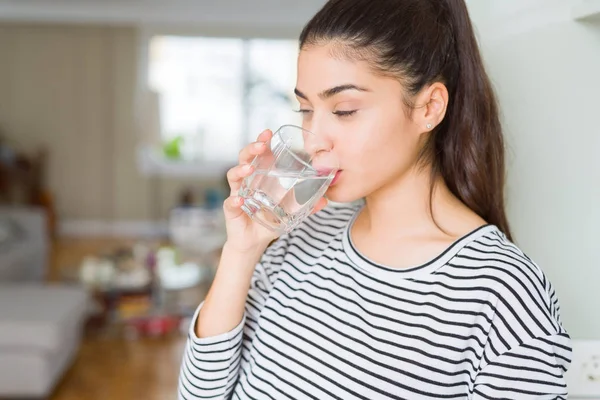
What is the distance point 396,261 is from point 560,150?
336mm

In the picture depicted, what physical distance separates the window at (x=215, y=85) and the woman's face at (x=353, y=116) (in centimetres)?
637

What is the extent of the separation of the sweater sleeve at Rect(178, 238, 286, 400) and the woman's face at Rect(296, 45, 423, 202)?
285 mm

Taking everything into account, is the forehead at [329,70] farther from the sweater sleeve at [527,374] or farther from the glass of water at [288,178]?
the sweater sleeve at [527,374]

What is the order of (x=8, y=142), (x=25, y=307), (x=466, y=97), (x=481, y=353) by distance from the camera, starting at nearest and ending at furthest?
(x=481, y=353) < (x=466, y=97) < (x=25, y=307) < (x=8, y=142)

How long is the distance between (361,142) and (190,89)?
6631 mm

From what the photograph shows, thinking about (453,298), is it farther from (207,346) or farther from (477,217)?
(207,346)

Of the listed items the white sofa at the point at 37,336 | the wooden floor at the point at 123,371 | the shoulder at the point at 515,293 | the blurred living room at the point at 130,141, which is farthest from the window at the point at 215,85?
the shoulder at the point at 515,293

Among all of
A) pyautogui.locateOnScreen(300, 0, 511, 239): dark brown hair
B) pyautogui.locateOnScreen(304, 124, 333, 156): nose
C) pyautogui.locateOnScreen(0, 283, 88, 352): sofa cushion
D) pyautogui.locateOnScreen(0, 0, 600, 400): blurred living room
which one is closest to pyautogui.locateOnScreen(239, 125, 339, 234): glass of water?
pyautogui.locateOnScreen(304, 124, 333, 156): nose

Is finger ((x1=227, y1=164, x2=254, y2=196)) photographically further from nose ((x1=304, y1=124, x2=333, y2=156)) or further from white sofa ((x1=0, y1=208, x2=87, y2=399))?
white sofa ((x1=0, y1=208, x2=87, y2=399))

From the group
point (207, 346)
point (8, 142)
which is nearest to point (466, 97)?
point (207, 346)

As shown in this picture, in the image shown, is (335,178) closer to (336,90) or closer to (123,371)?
(336,90)

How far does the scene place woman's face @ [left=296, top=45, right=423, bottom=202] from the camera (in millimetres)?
830

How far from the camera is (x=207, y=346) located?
98 cm

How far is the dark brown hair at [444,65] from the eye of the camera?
2.77 ft
